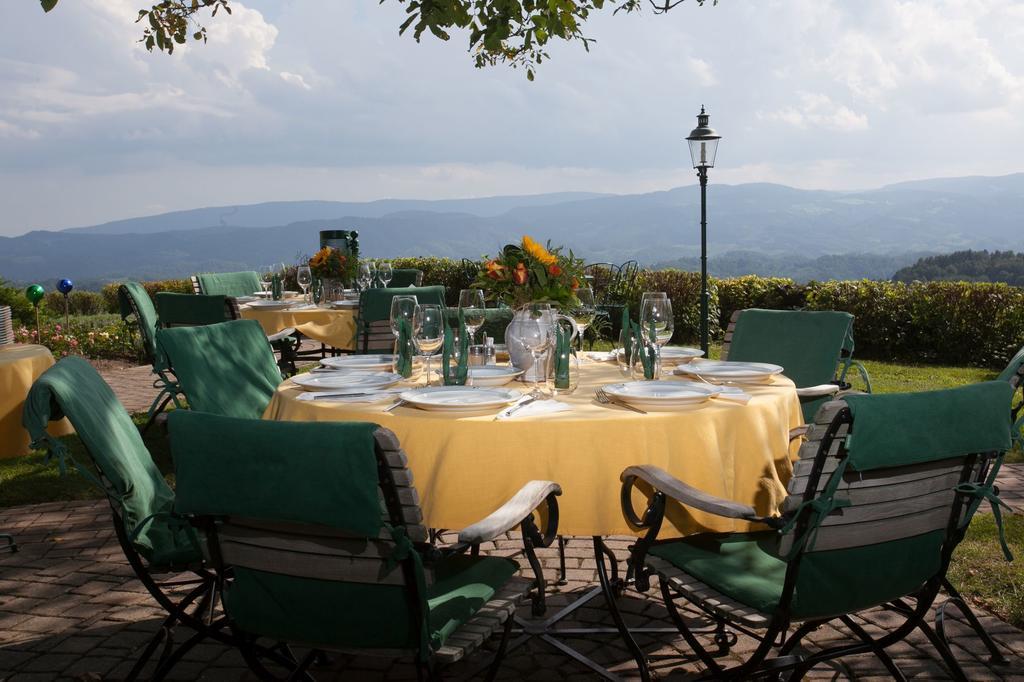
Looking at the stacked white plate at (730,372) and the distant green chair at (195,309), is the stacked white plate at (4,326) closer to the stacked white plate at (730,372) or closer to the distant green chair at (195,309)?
the distant green chair at (195,309)

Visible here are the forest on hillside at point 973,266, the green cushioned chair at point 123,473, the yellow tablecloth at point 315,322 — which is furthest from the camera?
the forest on hillside at point 973,266

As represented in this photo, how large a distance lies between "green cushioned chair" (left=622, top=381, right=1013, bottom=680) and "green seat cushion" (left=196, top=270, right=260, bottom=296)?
292 inches

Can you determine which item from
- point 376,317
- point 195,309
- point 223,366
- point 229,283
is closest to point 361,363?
point 223,366

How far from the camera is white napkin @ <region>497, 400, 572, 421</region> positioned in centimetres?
251

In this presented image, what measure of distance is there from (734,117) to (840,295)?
116 m

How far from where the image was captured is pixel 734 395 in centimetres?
275

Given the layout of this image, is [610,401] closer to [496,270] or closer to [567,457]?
[567,457]

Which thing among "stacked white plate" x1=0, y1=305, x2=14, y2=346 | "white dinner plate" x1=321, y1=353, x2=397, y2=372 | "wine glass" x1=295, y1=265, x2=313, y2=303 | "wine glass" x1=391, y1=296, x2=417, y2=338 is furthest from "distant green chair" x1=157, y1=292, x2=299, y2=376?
"wine glass" x1=391, y1=296, x2=417, y2=338

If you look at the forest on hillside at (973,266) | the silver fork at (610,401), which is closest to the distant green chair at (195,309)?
the silver fork at (610,401)

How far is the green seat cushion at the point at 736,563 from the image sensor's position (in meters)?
2.21

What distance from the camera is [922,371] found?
10.4 m

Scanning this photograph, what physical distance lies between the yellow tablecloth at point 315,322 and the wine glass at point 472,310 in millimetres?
3694

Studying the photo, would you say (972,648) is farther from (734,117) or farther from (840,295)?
(734,117)

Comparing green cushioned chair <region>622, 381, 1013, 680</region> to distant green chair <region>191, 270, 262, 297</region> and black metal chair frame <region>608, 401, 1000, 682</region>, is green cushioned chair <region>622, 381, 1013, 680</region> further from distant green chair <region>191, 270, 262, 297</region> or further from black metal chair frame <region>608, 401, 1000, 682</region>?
distant green chair <region>191, 270, 262, 297</region>
